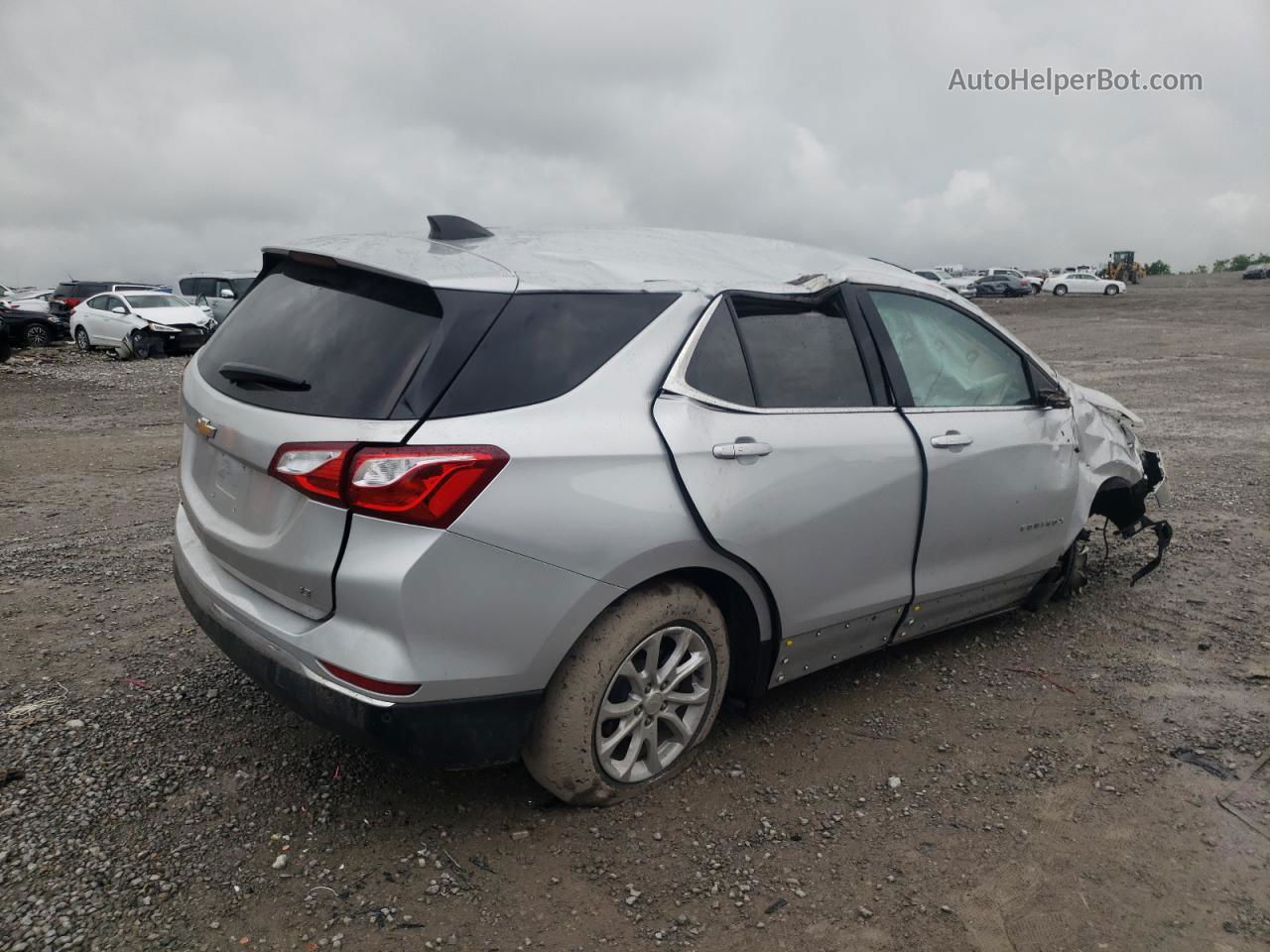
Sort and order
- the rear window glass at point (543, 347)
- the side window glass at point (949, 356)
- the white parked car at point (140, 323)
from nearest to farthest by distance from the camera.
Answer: the rear window glass at point (543, 347)
the side window glass at point (949, 356)
the white parked car at point (140, 323)

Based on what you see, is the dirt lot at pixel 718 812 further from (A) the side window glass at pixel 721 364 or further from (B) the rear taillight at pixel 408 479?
(A) the side window glass at pixel 721 364

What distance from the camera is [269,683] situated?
277 cm

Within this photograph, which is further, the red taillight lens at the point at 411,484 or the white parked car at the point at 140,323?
the white parked car at the point at 140,323

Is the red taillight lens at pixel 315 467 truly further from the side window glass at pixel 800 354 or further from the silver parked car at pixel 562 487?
the side window glass at pixel 800 354

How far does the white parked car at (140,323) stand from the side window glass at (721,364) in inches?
826

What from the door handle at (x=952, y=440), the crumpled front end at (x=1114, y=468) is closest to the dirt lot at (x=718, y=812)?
the crumpled front end at (x=1114, y=468)

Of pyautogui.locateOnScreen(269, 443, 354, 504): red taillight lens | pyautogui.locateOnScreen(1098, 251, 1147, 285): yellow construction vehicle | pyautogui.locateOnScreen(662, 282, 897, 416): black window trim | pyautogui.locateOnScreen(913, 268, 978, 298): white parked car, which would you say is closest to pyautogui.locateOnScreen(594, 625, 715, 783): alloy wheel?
pyautogui.locateOnScreen(662, 282, 897, 416): black window trim

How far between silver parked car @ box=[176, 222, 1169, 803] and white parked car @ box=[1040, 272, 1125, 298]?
51.4 m

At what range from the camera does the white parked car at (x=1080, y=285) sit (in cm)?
4931

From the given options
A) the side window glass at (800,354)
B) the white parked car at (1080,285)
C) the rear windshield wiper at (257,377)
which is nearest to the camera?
the rear windshield wiper at (257,377)

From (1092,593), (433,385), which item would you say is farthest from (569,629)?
(1092,593)

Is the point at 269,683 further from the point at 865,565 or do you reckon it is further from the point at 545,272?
the point at 865,565

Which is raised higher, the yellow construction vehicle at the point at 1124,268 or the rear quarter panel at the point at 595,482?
the yellow construction vehicle at the point at 1124,268

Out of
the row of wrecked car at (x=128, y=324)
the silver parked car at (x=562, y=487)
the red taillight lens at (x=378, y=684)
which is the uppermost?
the silver parked car at (x=562, y=487)
